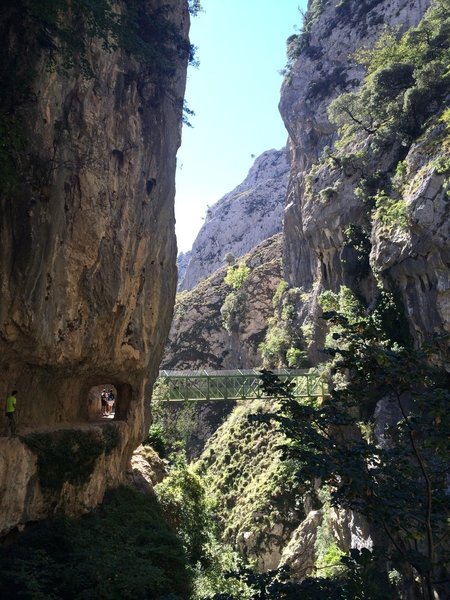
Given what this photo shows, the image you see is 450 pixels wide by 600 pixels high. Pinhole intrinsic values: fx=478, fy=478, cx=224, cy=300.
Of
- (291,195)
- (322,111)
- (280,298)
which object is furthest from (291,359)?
(322,111)

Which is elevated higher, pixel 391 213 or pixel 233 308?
pixel 233 308

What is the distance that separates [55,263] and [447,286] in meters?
13.5

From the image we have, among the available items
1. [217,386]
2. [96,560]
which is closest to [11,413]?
[96,560]

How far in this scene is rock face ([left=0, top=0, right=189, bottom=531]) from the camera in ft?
35.7

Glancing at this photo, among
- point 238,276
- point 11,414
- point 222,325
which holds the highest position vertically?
point 238,276

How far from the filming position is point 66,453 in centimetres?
1205

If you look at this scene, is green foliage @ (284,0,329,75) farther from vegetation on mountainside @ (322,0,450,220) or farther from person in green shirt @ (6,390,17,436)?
person in green shirt @ (6,390,17,436)

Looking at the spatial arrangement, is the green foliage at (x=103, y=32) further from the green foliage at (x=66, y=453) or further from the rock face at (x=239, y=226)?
the rock face at (x=239, y=226)

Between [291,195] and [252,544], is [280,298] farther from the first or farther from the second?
[252,544]

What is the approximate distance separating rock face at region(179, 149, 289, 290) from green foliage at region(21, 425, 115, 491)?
69550 mm

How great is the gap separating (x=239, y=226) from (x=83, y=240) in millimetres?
76643

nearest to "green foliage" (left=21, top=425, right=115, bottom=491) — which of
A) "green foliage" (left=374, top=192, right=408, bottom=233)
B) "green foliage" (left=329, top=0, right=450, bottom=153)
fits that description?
"green foliage" (left=374, top=192, right=408, bottom=233)

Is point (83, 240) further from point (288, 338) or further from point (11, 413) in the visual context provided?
point (288, 338)

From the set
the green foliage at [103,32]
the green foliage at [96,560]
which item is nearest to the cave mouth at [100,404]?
the green foliage at [96,560]
